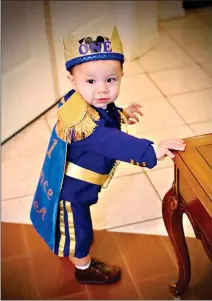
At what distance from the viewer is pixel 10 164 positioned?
1.76 metres

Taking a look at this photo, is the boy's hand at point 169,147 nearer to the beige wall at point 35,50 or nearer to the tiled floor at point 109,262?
the tiled floor at point 109,262

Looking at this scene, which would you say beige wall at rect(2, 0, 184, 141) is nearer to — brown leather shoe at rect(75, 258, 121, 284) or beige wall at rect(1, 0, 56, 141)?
beige wall at rect(1, 0, 56, 141)

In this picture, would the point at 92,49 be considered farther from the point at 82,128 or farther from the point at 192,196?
the point at 192,196

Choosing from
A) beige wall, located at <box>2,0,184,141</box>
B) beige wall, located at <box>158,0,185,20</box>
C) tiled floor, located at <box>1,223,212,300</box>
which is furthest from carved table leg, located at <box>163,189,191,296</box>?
beige wall, located at <box>158,0,185,20</box>

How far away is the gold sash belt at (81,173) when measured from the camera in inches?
41.1

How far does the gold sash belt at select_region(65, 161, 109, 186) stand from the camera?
1.04 m

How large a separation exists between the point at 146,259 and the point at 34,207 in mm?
393

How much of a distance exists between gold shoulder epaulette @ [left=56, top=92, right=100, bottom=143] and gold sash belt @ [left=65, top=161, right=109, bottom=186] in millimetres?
111

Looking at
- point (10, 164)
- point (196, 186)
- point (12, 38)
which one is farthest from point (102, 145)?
point (12, 38)

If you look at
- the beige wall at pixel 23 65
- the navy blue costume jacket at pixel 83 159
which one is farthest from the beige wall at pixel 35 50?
the navy blue costume jacket at pixel 83 159

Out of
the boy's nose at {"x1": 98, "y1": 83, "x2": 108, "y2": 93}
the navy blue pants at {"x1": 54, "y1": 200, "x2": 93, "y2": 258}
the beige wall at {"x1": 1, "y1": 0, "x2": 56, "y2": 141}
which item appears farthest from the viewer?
the beige wall at {"x1": 1, "y1": 0, "x2": 56, "y2": 141}

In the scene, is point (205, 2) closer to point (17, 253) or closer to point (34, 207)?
point (34, 207)

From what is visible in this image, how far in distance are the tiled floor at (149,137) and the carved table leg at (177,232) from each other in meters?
0.11

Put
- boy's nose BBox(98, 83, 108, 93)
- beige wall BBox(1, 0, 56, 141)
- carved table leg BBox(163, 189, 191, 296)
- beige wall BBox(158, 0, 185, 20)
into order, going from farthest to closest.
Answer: beige wall BBox(158, 0, 185, 20) → beige wall BBox(1, 0, 56, 141) → carved table leg BBox(163, 189, 191, 296) → boy's nose BBox(98, 83, 108, 93)
